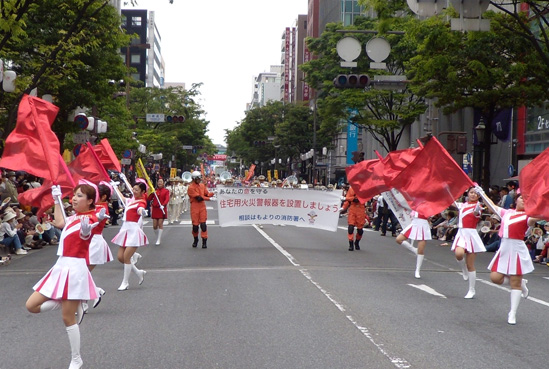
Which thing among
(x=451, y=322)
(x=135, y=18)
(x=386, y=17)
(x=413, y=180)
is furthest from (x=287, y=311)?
(x=135, y=18)

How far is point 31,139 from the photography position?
7895 mm

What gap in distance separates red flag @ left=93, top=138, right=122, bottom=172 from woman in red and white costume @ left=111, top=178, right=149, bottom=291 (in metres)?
0.53

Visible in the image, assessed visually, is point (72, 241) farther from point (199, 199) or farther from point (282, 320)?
point (199, 199)

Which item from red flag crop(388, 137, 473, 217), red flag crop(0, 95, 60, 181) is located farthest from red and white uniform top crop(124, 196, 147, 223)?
red flag crop(0, 95, 60, 181)

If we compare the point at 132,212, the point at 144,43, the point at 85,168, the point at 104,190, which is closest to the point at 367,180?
the point at 132,212

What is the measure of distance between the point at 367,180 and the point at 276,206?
3.85 m

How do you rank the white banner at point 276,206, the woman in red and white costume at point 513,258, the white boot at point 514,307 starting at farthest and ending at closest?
the white banner at point 276,206
the woman in red and white costume at point 513,258
the white boot at point 514,307

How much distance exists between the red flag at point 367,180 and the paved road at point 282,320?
2.50 meters

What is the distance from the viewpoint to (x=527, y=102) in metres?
24.6

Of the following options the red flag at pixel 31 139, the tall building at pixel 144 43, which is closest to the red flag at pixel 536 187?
the red flag at pixel 31 139

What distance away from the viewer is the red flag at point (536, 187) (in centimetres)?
830

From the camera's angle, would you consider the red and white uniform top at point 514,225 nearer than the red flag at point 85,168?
Yes

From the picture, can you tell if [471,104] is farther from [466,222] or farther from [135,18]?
[135,18]

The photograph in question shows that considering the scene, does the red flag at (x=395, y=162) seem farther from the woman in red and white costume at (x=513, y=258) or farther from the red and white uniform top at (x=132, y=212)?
the woman in red and white costume at (x=513, y=258)
